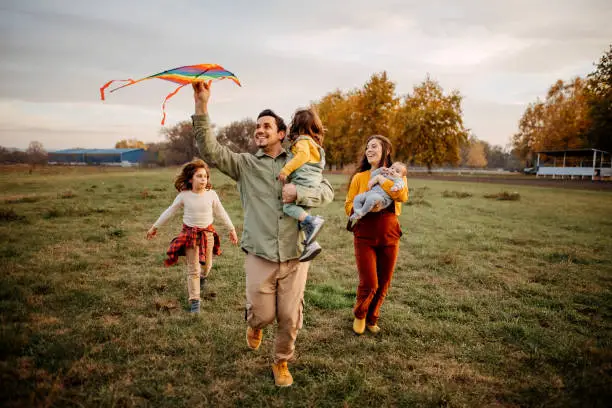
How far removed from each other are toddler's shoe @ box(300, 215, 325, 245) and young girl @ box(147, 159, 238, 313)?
189cm

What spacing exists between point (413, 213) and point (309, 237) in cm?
1207

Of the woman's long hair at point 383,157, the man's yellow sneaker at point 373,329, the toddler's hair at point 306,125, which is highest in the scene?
the toddler's hair at point 306,125

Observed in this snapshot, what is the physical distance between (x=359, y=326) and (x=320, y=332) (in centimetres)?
50

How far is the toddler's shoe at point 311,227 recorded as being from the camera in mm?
3214

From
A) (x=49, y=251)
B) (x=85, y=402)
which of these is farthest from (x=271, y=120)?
(x=49, y=251)

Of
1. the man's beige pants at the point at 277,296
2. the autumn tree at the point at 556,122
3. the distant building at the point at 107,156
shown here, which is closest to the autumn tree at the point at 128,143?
the distant building at the point at 107,156

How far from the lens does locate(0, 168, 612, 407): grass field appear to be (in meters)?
3.14

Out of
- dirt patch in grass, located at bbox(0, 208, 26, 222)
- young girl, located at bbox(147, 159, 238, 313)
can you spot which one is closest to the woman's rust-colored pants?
young girl, located at bbox(147, 159, 238, 313)

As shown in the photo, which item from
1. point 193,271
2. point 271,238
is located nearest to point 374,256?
point 271,238

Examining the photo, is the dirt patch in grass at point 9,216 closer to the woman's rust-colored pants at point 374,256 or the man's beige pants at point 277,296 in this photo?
the man's beige pants at point 277,296

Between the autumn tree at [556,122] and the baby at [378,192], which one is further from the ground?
the autumn tree at [556,122]

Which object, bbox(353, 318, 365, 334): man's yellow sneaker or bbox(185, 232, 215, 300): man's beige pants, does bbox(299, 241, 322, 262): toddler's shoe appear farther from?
bbox(185, 232, 215, 300): man's beige pants

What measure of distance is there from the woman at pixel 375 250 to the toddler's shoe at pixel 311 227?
122 centimetres

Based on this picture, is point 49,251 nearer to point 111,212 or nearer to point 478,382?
point 111,212
